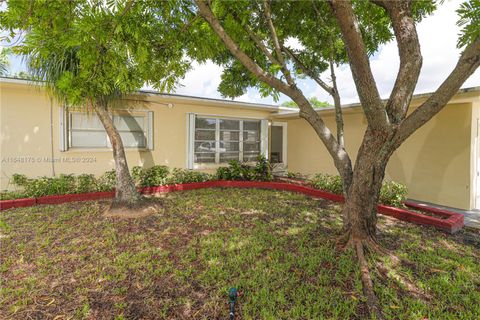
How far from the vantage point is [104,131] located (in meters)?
7.27

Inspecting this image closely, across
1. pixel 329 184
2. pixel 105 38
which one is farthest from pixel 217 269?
pixel 329 184

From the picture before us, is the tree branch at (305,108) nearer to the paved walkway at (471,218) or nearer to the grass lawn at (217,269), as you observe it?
the grass lawn at (217,269)

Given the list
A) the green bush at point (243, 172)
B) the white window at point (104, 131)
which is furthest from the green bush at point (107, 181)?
the green bush at point (243, 172)

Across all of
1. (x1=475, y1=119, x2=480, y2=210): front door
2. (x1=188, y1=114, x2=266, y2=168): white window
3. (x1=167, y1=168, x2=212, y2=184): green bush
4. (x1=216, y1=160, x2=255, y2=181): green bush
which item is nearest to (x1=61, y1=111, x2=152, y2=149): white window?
(x1=167, y1=168, x2=212, y2=184): green bush

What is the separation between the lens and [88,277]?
291 cm

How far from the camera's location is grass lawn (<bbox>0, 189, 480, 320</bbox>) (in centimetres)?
243

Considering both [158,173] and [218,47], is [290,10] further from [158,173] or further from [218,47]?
[158,173]

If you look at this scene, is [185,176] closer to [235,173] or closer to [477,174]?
[235,173]

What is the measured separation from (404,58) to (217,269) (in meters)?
3.35

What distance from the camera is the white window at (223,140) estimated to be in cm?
861

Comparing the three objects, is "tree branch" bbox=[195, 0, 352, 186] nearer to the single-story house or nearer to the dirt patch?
the dirt patch

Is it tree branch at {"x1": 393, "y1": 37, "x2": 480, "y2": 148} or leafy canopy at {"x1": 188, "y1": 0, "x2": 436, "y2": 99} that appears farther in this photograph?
leafy canopy at {"x1": 188, "y1": 0, "x2": 436, "y2": 99}

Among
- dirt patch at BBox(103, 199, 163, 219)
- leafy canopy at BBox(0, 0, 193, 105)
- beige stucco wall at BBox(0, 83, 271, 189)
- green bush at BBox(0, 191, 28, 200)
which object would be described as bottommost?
dirt patch at BBox(103, 199, 163, 219)

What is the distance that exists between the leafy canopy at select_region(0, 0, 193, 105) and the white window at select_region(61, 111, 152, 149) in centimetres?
333
